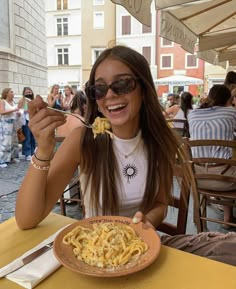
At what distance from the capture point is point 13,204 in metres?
3.37

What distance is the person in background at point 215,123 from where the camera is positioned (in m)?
2.68

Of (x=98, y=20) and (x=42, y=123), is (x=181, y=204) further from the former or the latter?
(x=98, y=20)

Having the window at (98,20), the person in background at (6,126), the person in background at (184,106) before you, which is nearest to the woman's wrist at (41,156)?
the person in background at (184,106)

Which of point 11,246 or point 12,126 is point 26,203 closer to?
point 11,246

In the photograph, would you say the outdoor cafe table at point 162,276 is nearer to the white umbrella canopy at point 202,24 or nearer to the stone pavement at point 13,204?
the stone pavement at point 13,204

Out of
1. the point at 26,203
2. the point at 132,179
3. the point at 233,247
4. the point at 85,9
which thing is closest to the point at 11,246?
the point at 26,203

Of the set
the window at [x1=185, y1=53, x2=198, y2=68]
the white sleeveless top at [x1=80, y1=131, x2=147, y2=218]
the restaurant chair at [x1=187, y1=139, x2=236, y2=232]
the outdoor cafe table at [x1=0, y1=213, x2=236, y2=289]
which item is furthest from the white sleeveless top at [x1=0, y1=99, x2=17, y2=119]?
the window at [x1=185, y1=53, x2=198, y2=68]

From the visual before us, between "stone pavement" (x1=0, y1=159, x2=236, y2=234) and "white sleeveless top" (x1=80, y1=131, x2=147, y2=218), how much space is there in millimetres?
1455

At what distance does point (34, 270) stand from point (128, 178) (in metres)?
0.64

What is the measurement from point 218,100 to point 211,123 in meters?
0.25

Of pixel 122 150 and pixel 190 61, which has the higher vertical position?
pixel 190 61

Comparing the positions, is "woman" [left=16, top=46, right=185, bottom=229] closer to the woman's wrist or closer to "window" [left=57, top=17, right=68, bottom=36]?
the woman's wrist

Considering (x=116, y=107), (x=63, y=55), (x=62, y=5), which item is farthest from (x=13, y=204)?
(x=62, y=5)

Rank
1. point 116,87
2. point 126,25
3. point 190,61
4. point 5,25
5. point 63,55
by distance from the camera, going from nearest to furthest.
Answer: point 116,87, point 5,25, point 190,61, point 126,25, point 63,55
